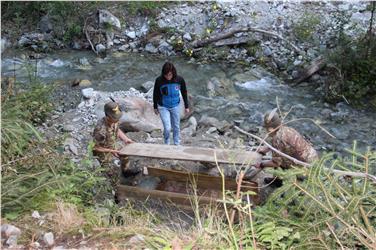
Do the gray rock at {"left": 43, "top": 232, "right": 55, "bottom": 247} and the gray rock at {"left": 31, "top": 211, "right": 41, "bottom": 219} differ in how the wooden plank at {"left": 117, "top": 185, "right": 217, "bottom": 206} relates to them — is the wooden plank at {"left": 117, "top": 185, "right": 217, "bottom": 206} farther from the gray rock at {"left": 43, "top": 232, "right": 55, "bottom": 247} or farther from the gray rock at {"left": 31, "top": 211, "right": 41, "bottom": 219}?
the gray rock at {"left": 43, "top": 232, "right": 55, "bottom": 247}

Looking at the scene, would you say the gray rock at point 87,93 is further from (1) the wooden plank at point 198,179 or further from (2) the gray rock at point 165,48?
(1) the wooden plank at point 198,179

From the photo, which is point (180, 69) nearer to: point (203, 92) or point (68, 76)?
point (203, 92)

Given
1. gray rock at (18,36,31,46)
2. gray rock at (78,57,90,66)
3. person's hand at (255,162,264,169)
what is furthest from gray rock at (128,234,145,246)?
gray rock at (18,36,31,46)

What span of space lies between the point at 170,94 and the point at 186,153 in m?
1.32

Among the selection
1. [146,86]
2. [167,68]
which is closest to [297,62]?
[146,86]

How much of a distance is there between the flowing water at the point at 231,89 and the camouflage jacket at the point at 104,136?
11.4ft

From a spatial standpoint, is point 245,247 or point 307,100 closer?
point 245,247

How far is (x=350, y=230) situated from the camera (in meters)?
3.41

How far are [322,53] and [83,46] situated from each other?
242 inches

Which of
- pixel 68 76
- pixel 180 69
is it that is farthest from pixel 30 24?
pixel 180 69

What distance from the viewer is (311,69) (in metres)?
11.0

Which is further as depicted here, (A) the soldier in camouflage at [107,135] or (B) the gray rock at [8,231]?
(A) the soldier in camouflage at [107,135]

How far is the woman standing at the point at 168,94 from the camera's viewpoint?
6.91 metres

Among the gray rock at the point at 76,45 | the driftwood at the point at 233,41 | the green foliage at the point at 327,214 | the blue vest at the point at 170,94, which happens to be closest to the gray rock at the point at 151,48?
the driftwood at the point at 233,41
